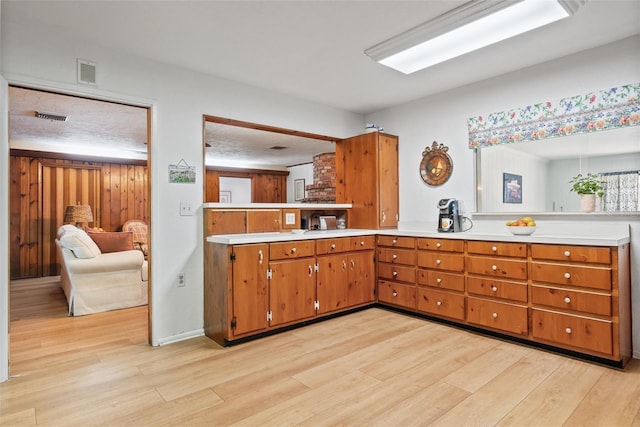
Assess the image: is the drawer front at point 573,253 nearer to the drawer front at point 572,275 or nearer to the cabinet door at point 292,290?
the drawer front at point 572,275

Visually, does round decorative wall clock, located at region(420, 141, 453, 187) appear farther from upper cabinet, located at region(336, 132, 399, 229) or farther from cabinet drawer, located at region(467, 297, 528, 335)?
cabinet drawer, located at region(467, 297, 528, 335)

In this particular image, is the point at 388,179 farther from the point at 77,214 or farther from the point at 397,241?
the point at 77,214

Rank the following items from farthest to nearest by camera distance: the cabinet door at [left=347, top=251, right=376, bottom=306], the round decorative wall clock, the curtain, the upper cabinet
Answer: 1. the upper cabinet
2. the round decorative wall clock
3. the cabinet door at [left=347, top=251, right=376, bottom=306]
4. the curtain

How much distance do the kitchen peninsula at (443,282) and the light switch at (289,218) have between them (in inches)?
3.9

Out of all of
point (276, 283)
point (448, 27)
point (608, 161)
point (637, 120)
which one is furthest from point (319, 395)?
point (637, 120)

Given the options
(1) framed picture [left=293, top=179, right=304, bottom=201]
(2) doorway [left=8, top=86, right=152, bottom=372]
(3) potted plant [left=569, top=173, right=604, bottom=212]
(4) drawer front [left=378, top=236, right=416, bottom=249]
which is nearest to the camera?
(3) potted plant [left=569, top=173, right=604, bottom=212]

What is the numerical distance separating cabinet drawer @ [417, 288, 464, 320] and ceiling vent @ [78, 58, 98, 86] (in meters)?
3.48

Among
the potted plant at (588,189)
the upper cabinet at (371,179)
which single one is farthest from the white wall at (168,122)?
the potted plant at (588,189)

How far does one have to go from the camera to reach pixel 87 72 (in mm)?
2779

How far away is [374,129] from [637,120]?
2.43 metres

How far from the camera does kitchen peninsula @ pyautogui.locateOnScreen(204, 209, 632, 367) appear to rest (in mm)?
2660

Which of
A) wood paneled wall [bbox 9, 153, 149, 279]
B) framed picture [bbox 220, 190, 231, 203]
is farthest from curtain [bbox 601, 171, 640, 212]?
framed picture [bbox 220, 190, 231, 203]

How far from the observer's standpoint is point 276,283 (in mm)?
3332

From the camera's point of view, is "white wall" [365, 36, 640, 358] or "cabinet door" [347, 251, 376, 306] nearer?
"white wall" [365, 36, 640, 358]
